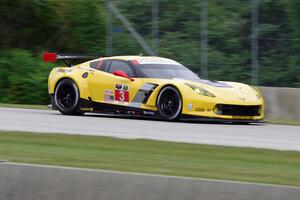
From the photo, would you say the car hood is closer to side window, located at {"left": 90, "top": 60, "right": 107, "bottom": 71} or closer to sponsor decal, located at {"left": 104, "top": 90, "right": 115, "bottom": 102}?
sponsor decal, located at {"left": 104, "top": 90, "right": 115, "bottom": 102}

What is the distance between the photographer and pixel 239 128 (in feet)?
48.6

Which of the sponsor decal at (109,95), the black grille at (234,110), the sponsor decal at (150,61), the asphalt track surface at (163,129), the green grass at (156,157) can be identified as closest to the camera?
the green grass at (156,157)

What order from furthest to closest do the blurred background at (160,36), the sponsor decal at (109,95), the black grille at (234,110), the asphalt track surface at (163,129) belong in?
the blurred background at (160,36)
the sponsor decal at (109,95)
the black grille at (234,110)
the asphalt track surface at (163,129)

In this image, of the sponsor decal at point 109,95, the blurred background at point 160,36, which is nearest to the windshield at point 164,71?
the sponsor decal at point 109,95

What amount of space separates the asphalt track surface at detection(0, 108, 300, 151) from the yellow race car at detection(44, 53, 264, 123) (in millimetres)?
244

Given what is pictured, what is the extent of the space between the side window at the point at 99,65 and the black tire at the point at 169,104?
184 centimetres

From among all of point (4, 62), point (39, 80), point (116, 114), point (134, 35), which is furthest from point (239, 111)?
point (4, 62)

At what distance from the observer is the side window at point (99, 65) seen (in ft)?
57.1

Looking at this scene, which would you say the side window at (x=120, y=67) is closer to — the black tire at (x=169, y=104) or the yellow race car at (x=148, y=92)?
the yellow race car at (x=148, y=92)

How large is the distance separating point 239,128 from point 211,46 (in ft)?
25.1

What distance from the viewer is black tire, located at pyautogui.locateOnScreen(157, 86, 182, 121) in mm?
15836

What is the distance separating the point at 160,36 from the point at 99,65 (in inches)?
245

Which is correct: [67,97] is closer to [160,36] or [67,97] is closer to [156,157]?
[160,36]

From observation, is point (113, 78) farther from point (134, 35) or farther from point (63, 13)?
point (63, 13)
